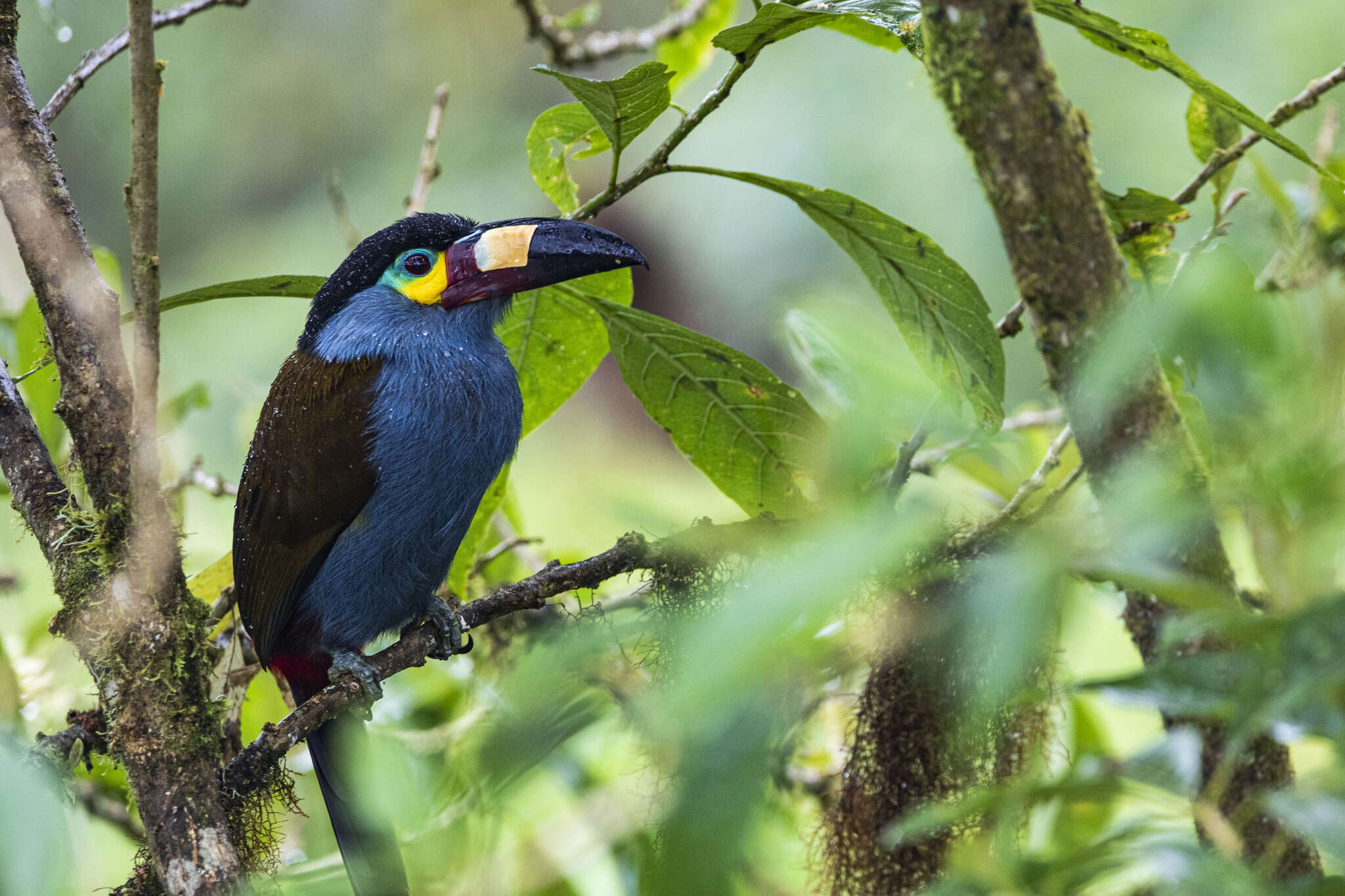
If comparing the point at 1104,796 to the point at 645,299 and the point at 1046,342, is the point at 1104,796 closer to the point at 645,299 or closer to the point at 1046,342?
the point at 1046,342

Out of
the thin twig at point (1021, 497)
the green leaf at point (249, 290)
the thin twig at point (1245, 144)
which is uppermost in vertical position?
the green leaf at point (249, 290)

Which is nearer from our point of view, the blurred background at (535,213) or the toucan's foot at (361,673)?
the blurred background at (535,213)

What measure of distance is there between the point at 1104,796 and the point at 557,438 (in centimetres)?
730

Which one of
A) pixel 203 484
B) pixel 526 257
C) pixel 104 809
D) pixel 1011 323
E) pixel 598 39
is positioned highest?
pixel 598 39

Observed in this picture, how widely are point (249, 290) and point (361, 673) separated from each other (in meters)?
0.69

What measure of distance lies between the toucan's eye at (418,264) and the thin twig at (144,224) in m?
0.75

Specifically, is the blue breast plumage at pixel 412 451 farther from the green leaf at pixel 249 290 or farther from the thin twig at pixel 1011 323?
the thin twig at pixel 1011 323

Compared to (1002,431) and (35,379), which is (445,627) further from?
(1002,431)

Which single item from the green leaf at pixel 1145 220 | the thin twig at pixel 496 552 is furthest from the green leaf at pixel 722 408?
the green leaf at pixel 1145 220

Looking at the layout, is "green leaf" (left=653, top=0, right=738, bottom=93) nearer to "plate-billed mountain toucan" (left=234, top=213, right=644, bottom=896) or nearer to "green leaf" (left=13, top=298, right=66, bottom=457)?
"plate-billed mountain toucan" (left=234, top=213, right=644, bottom=896)

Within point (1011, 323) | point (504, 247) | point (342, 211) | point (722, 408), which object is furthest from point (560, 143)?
point (342, 211)

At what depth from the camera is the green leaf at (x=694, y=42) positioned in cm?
279

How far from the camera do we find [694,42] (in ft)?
9.34

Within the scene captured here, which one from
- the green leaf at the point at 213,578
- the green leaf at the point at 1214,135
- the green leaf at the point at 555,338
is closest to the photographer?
the green leaf at the point at 1214,135
